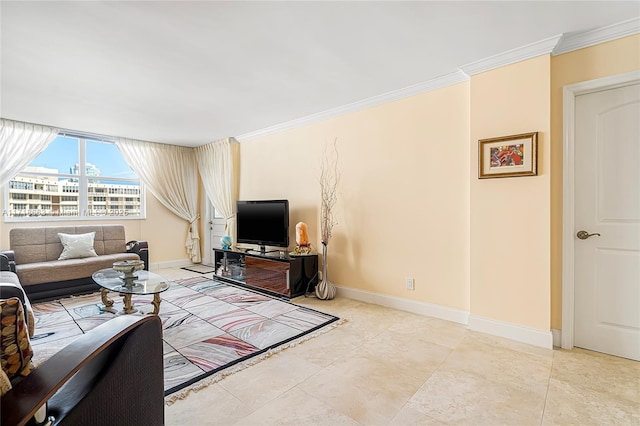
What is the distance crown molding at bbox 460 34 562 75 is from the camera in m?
2.38

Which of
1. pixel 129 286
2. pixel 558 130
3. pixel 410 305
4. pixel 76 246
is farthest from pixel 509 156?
pixel 76 246

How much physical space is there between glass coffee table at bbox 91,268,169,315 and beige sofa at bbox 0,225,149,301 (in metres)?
0.73

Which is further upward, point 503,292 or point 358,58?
point 358,58

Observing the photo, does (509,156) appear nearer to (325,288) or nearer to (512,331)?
(512,331)

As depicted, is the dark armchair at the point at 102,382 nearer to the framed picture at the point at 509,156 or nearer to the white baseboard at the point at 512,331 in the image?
the white baseboard at the point at 512,331

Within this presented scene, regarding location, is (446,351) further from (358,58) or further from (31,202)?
(31,202)

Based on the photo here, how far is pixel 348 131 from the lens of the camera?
12.6ft

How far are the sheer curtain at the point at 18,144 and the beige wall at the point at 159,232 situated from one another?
4.33ft

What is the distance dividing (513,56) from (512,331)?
231 cm

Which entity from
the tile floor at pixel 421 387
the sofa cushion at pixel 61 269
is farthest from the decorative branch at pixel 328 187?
the sofa cushion at pixel 61 269

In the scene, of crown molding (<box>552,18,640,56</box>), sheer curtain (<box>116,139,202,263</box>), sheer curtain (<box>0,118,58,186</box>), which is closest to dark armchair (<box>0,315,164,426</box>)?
crown molding (<box>552,18,640,56</box>)

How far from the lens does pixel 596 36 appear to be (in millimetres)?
2279

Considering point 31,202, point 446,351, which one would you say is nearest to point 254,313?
point 446,351

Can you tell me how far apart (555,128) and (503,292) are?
1425mm
